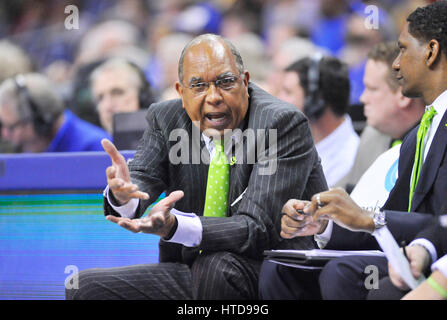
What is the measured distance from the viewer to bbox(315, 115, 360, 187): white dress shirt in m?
3.54

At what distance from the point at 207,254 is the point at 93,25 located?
459 cm

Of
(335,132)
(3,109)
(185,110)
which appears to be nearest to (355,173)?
(335,132)

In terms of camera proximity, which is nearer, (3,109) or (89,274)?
(89,274)

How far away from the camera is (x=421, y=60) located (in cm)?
193

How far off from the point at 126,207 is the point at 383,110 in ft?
5.80

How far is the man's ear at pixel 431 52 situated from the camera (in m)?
1.90

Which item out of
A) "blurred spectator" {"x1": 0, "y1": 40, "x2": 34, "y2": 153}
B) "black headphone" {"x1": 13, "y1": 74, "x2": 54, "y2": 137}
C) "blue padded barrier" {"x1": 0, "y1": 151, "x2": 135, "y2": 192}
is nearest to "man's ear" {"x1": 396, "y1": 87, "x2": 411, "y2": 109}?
"blue padded barrier" {"x1": 0, "y1": 151, "x2": 135, "y2": 192}

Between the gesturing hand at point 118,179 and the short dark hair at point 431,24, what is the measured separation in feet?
3.03

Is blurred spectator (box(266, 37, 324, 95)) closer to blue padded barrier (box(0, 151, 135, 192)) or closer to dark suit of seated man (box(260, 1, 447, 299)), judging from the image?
blue padded barrier (box(0, 151, 135, 192))

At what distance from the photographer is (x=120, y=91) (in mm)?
4555

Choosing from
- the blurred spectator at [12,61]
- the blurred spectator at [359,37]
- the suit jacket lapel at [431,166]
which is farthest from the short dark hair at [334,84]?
the blurred spectator at [12,61]

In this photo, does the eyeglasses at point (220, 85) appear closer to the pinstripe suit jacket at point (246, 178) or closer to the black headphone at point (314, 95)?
the pinstripe suit jacket at point (246, 178)
